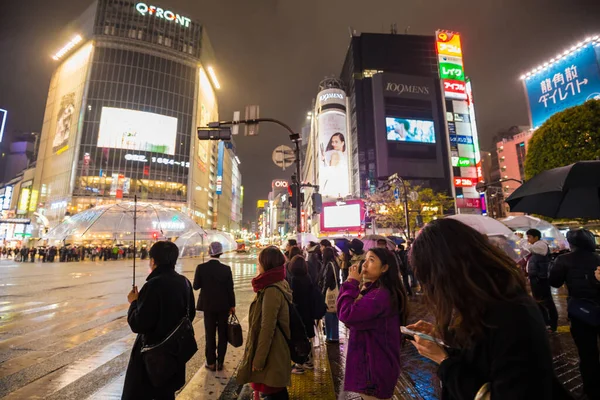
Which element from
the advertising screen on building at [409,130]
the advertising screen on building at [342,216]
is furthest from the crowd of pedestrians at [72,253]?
the advertising screen on building at [409,130]

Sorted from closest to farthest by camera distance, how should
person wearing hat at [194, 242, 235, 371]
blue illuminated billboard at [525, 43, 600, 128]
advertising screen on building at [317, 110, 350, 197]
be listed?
person wearing hat at [194, 242, 235, 371]
blue illuminated billboard at [525, 43, 600, 128]
advertising screen on building at [317, 110, 350, 197]

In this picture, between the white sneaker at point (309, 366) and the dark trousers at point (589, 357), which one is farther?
the white sneaker at point (309, 366)

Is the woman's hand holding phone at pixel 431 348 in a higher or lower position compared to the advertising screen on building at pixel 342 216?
lower

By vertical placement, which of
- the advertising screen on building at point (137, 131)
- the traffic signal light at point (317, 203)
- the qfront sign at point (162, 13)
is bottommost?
the traffic signal light at point (317, 203)

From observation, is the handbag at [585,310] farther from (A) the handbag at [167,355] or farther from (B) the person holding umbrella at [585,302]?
(A) the handbag at [167,355]

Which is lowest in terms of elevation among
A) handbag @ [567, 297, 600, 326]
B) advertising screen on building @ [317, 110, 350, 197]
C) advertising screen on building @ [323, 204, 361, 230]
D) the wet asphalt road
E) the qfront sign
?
the wet asphalt road

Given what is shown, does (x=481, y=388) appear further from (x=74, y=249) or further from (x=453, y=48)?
(x=453, y=48)

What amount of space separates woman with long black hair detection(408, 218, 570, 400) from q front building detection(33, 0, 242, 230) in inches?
2646

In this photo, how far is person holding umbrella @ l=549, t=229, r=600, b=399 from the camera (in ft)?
11.7

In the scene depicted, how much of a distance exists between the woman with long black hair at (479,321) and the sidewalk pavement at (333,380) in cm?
226

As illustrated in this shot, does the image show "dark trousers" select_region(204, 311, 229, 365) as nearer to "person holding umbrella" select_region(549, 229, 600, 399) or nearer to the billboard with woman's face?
"person holding umbrella" select_region(549, 229, 600, 399)

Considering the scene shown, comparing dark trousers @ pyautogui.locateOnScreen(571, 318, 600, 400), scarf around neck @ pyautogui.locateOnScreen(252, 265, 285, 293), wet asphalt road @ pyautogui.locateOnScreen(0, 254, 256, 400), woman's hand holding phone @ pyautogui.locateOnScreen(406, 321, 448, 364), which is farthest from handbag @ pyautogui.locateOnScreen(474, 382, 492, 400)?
wet asphalt road @ pyautogui.locateOnScreen(0, 254, 256, 400)

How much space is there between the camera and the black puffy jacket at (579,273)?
370cm

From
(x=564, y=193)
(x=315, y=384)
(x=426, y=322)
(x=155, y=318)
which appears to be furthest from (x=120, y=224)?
(x=564, y=193)
